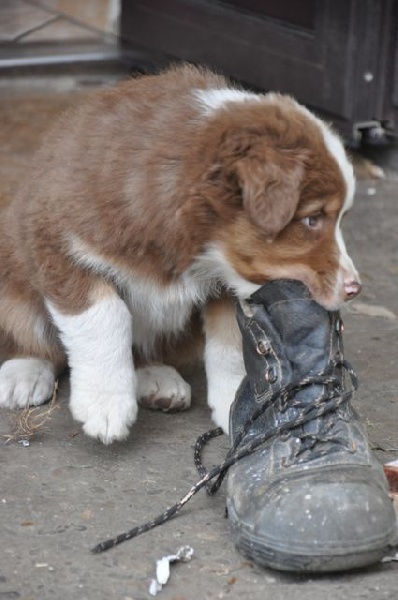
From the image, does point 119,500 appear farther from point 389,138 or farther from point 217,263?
point 389,138

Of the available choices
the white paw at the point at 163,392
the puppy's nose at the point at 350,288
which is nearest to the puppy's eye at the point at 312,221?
the puppy's nose at the point at 350,288

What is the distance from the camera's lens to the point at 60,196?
3.10 meters

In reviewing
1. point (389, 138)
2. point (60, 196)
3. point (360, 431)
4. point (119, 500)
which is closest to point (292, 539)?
point (360, 431)

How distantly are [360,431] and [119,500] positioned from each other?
610mm

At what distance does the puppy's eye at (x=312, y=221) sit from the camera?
115 inches

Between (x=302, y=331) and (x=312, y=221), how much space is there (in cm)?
31

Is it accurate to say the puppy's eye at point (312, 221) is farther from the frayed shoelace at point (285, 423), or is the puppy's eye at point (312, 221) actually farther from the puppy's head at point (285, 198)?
the frayed shoelace at point (285, 423)

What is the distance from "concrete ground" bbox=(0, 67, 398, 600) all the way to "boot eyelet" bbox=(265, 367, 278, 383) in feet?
1.10

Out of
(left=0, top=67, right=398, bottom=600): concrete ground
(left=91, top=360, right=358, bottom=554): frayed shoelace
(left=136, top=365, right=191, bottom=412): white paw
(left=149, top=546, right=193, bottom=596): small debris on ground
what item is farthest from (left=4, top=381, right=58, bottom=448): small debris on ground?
(left=149, top=546, right=193, bottom=596): small debris on ground

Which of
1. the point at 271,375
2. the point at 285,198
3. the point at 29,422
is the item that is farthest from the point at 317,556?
the point at 29,422

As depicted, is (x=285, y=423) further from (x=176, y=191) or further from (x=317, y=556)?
(x=176, y=191)

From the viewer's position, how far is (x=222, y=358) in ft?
10.9

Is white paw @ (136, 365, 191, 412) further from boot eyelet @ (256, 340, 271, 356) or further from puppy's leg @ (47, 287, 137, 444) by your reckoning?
boot eyelet @ (256, 340, 271, 356)

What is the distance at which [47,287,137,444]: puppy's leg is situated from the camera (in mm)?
3125
